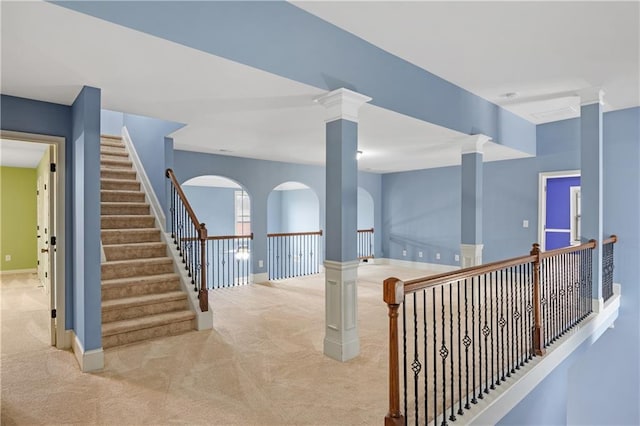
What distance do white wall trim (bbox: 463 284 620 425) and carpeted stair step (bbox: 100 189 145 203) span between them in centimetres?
496

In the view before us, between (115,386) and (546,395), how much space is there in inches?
152

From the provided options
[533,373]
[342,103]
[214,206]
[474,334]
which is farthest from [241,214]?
[533,373]

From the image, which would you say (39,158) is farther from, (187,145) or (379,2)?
(379,2)

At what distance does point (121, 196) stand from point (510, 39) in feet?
17.0

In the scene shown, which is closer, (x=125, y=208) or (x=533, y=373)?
(x=533, y=373)

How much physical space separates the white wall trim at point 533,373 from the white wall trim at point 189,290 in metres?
2.88

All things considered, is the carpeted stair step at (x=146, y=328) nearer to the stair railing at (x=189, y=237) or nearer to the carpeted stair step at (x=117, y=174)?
the stair railing at (x=189, y=237)

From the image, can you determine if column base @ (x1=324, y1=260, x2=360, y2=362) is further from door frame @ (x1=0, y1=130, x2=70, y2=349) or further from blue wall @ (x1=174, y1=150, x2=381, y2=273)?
blue wall @ (x1=174, y1=150, x2=381, y2=273)

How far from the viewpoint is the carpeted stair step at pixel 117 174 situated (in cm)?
550

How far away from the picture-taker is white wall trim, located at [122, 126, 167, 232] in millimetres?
5086

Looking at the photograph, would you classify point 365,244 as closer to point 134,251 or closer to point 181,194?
point 181,194

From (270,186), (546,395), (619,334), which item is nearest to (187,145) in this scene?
(270,186)

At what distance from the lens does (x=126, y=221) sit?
196 inches

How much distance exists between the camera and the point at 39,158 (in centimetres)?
646
